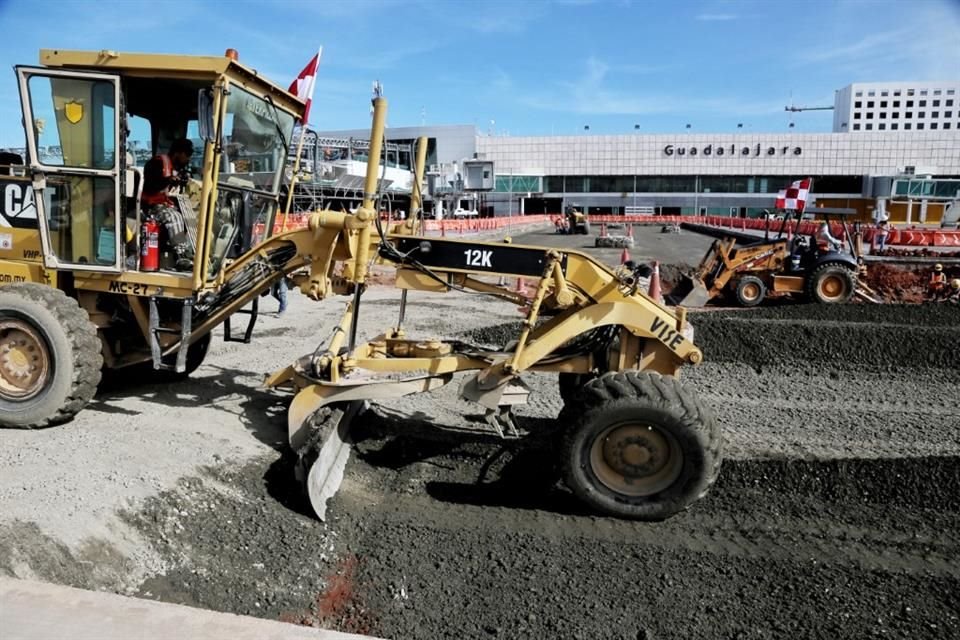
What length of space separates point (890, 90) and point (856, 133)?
33509mm

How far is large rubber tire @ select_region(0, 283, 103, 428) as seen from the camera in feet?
16.9

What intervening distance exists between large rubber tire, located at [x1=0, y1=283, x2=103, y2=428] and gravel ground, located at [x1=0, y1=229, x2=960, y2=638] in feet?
0.65

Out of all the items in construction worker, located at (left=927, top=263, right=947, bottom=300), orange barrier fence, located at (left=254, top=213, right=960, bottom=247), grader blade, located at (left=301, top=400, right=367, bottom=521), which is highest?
orange barrier fence, located at (left=254, top=213, right=960, bottom=247)

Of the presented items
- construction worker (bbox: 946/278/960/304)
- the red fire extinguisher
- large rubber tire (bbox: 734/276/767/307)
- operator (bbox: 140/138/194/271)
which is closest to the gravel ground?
the red fire extinguisher

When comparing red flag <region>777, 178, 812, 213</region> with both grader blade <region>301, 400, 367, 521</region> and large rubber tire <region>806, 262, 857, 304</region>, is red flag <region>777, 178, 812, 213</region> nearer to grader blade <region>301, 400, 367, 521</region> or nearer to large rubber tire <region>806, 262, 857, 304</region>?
large rubber tire <region>806, 262, 857, 304</region>

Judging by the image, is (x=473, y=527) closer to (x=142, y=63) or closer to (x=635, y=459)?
(x=635, y=459)

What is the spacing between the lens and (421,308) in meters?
12.1

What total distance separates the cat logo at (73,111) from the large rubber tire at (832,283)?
39.9ft

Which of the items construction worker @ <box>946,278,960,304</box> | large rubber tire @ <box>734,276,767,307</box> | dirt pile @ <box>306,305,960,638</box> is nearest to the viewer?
dirt pile @ <box>306,305,960,638</box>

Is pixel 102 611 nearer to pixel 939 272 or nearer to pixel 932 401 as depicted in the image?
pixel 932 401

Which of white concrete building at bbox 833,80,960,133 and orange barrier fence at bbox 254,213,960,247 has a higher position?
white concrete building at bbox 833,80,960,133

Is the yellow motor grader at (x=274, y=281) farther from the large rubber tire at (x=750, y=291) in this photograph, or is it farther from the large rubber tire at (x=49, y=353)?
the large rubber tire at (x=750, y=291)

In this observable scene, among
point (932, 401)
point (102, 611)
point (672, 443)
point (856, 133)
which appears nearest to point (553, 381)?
point (672, 443)

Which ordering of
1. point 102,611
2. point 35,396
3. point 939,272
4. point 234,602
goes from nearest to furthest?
1. point 102,611
2. point 234,602
3. point 35,396
4. point 939,272
